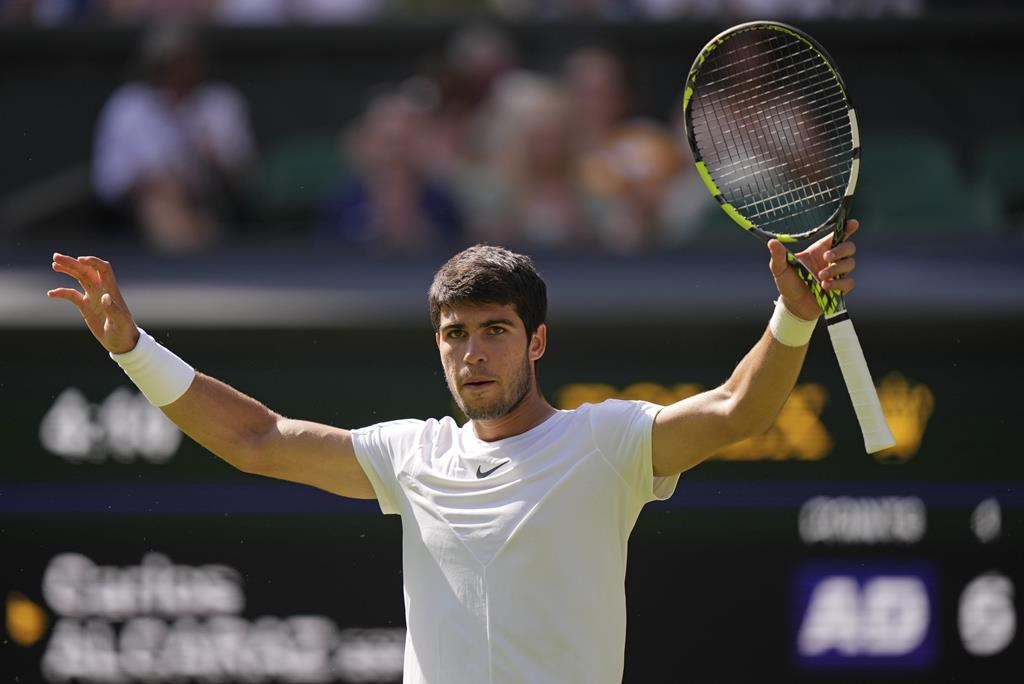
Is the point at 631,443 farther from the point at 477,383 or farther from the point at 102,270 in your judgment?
the point at 102,270

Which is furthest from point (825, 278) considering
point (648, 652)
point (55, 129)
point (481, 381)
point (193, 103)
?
point (55, 129)

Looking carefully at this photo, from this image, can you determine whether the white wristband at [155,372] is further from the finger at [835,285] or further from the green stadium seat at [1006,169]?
the green stadium seat at [1006,169]

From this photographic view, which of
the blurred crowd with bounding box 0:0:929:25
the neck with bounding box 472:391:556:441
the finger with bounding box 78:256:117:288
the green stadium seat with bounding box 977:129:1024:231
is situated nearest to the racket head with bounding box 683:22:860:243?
the neck with bounding box 472:391:556:441

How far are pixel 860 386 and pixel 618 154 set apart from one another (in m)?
3.71

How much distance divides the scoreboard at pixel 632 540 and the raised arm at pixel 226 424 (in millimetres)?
1947

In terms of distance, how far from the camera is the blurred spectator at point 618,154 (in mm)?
6828

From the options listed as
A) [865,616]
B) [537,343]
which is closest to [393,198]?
[865,616]

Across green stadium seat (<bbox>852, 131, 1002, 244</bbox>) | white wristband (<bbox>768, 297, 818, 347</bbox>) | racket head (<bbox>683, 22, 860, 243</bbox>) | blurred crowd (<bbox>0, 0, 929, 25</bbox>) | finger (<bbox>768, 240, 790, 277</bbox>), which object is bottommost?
white wristband (<bbox>768, 297, 818, 347</bbox>)

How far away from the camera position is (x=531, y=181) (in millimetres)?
6832

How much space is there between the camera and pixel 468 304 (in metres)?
3.40

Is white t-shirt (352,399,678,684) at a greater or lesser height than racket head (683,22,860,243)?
lesser

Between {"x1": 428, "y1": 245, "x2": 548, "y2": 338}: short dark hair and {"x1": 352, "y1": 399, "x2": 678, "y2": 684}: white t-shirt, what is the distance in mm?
233

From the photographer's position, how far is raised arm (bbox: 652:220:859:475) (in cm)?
321

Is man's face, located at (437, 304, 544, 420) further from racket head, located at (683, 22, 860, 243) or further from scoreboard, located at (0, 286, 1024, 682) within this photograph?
scoreboard, located at (0, 286, 1024, 682)
